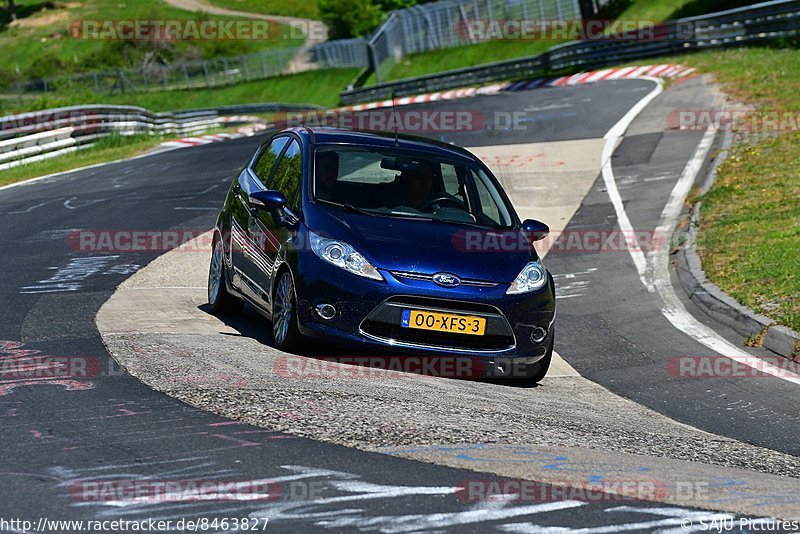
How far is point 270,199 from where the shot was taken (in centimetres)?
906

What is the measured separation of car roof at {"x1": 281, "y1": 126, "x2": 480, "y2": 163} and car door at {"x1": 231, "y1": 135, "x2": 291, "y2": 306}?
357 millimetres

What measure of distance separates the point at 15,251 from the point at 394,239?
650 cm

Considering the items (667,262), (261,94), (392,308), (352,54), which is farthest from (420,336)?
(261,94)

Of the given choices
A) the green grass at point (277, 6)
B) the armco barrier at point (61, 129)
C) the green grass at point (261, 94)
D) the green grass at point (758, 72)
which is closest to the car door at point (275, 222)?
the green grass at point (758, 72)

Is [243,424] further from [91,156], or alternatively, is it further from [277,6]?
[277,6]

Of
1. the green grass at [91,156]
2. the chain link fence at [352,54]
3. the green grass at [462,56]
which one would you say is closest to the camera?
the green grass at [91,156]

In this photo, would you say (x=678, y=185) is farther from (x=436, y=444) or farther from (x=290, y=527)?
(x=290, y=527)

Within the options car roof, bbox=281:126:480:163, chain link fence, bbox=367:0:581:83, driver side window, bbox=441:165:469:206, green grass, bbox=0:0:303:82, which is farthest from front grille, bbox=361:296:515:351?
green grass, bbox=0:0:303:82

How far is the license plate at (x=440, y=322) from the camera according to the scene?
820 cm

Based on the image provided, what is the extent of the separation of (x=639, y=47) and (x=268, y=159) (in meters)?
31.0

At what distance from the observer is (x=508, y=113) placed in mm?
29266

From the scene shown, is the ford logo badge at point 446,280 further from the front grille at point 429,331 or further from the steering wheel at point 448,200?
the steering wheel at point 448,200

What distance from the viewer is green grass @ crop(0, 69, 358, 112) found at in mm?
67875

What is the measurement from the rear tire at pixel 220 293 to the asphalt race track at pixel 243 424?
930 millimetres
